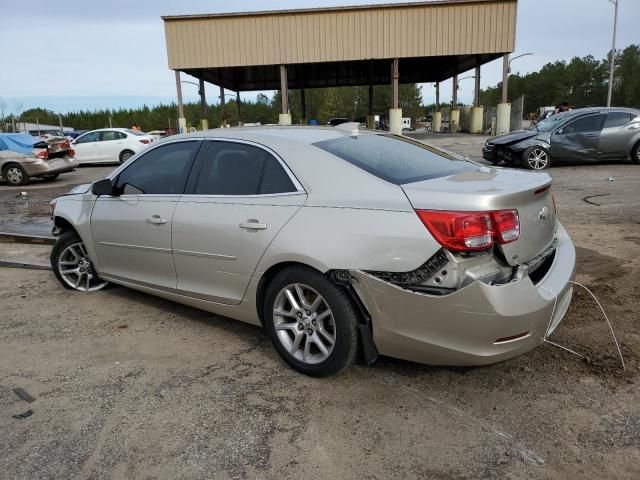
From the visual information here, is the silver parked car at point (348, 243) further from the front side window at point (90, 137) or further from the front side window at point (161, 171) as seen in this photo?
the front side window at point (90, 137)

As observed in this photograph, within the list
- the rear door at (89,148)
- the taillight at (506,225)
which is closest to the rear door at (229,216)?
the taillight at (506,225)

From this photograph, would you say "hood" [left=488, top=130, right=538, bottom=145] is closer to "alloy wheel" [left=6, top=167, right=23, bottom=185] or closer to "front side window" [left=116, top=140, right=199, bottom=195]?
"front side window" [left=116, top=140, right=199, bottom=195]

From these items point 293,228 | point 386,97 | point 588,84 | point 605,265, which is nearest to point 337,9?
point 605,265

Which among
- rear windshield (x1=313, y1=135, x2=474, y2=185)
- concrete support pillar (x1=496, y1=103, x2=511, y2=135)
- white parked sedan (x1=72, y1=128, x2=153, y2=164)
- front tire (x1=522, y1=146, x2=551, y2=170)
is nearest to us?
rear windshield (x1=313, y1=135, x2=474, y2=185)

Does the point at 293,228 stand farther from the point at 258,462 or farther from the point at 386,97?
the point at 386,97

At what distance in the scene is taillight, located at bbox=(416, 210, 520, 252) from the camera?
2664 millimetres

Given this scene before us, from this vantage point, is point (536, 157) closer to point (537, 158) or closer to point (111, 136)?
point (537, 158)

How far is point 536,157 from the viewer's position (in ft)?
43.5

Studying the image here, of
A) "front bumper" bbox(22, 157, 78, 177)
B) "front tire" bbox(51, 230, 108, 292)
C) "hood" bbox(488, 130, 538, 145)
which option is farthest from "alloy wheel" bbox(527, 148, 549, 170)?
"front bumper" bbox(22, 157, 78, 177)

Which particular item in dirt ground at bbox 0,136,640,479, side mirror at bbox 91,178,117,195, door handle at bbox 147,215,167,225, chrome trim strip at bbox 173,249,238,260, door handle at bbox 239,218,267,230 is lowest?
dirt ground at bbox 0,136,640,479

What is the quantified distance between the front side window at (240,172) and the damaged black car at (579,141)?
11127 mm

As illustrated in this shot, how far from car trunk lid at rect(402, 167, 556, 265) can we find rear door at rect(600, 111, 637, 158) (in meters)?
11.9

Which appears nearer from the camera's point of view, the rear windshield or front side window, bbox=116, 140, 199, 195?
the rear windshield

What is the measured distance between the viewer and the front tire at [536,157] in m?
13.2
